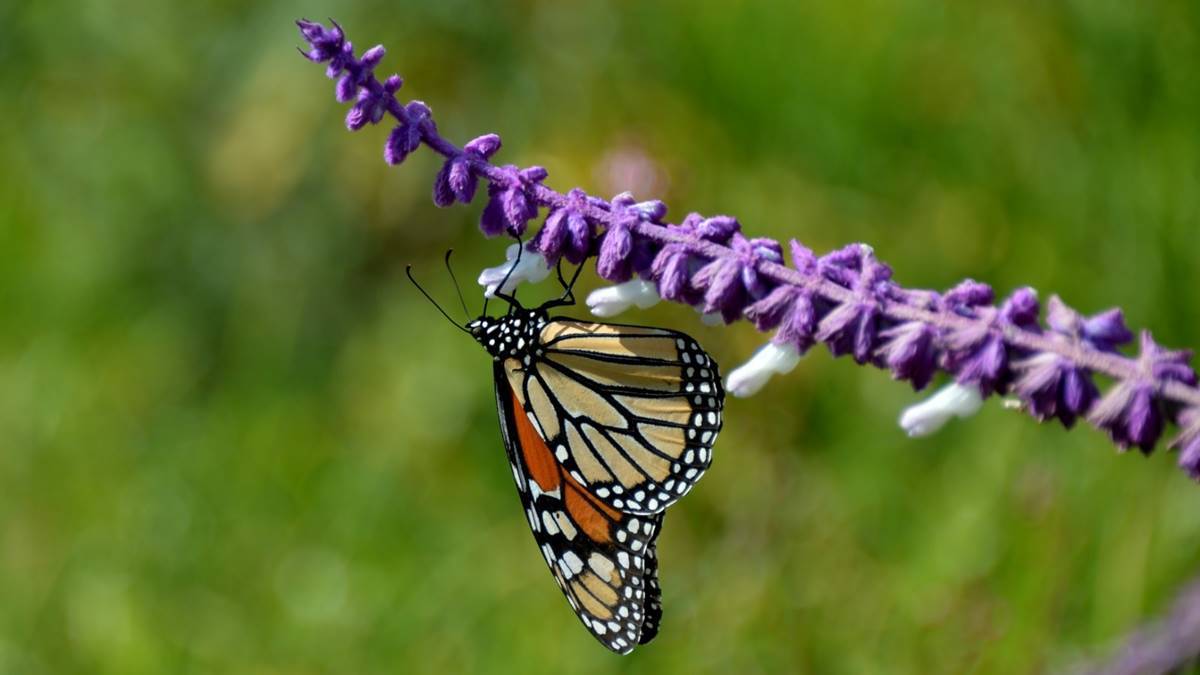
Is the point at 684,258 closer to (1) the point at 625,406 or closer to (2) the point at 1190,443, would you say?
(2) the point at 1190,443

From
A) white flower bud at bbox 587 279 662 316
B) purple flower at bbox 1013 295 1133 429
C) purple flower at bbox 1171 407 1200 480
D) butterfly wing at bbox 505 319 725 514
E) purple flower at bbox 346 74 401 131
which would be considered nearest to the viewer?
purple flower at bbox 1171 407 1200 480

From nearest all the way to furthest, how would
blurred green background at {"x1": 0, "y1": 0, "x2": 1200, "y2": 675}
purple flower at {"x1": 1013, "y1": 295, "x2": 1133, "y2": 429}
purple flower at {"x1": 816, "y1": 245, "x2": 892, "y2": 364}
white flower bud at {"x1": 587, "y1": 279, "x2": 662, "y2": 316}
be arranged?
purple flower at {"x1": 1013, "y1": 295, "x2": 1133, "y2": 429} < purple flower at {"x1": 816, "y1": 245, "x2": 892, "y2": 364} < white flower bud at {"x1": 587, "y1": 279, "x2": 662, "y2": 316} < blurred green background at {"x1": 0, "y1": 0, "x2": 1200, "y2": 675}

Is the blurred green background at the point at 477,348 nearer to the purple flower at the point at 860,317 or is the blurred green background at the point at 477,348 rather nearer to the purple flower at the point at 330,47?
the purple flower at the point at 860,317

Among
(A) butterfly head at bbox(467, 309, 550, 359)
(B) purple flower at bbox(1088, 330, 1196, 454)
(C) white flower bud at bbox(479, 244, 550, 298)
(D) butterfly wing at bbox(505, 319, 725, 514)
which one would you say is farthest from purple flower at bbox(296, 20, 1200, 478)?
(A) butterfly head at bbox(467, 309, 550, 359)

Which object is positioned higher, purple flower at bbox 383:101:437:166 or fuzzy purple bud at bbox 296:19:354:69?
fuzzy purple bud at bbox 296:19:354:69

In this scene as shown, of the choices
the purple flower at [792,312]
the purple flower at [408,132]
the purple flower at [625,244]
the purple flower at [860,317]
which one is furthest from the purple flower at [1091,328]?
the purple flower at [408,132]

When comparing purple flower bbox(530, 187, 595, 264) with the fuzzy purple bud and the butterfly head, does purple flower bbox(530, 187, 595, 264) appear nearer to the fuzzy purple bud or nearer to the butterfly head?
the fuzzy purple bud

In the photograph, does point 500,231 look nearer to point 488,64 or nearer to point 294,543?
point 294,543
